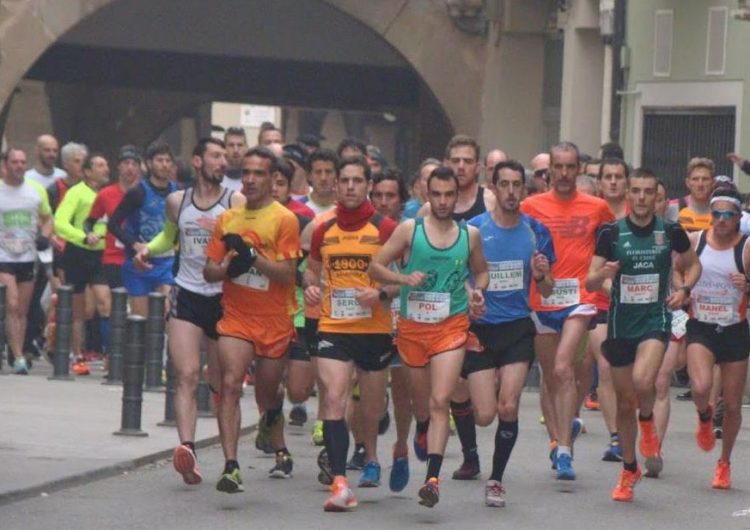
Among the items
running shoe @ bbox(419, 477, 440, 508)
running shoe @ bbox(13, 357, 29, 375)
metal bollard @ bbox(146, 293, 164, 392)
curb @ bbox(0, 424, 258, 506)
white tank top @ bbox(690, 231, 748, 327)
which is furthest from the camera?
running shoe @ bbox(13, 357, 29, 375)

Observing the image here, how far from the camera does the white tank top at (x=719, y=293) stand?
14.3m

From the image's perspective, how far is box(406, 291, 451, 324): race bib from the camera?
1268 centimetres

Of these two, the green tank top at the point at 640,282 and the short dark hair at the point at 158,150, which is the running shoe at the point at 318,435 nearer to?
the green tank top at the point at 640,282

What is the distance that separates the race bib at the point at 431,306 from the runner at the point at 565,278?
169 cm

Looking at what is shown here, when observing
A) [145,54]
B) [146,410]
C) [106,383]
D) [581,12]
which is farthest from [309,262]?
[145,54]

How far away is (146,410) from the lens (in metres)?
17.5

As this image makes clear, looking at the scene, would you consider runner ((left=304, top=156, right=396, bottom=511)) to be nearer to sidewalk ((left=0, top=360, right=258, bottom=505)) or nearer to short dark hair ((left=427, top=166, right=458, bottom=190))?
short dark hair ((left=427, top=166, right=458, bottom=190))

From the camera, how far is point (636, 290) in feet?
43.9

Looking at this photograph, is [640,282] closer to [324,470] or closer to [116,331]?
[324,470]

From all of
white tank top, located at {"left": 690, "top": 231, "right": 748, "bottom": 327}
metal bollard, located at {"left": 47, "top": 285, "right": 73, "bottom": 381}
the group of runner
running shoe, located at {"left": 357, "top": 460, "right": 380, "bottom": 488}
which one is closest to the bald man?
metal bollard, located at {"left": 47, "top": 285, "right": 73, "bottom": 381}

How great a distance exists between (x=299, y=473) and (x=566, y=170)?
2.46m

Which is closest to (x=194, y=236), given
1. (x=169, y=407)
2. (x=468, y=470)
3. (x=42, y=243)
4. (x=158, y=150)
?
(x=468, y=470)

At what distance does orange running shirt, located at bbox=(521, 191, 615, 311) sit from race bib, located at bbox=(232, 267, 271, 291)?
199cm

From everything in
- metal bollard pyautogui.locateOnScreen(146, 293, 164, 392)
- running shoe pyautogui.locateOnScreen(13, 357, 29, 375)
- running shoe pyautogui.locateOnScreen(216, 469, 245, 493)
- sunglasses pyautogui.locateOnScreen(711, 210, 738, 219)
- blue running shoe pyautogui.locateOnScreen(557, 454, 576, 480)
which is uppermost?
sunglasses pyautogui.locateOnScreen(711, 210, 738, 219)
